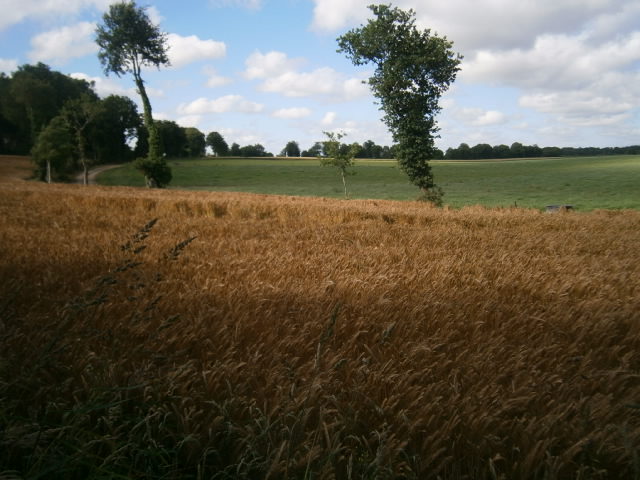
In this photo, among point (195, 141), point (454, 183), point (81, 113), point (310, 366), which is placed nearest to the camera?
point (310, 366)

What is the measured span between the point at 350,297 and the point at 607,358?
61.1 inches

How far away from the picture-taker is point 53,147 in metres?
43.9

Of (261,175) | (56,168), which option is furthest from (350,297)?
(261,175)

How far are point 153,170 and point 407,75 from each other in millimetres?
29539

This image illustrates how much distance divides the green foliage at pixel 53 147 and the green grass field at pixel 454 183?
6.20 metres

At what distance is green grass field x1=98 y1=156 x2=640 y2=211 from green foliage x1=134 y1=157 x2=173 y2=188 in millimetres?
5143

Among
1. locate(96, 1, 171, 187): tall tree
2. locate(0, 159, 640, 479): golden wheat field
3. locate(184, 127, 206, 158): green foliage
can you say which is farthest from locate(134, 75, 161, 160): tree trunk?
locate(184, 127, 206, 158): green foliage

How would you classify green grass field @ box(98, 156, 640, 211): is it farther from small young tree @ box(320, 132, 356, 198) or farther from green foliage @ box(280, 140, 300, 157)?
green foliage @ box(280, 140, 300, 157)

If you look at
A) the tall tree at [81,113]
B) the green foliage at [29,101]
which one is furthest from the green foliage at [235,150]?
the tall tree at [81,113]

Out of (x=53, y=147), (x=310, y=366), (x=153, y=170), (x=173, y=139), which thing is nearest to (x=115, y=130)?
(x=173, y=139)

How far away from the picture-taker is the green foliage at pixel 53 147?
43.3 metres

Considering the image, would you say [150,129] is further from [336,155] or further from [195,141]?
[195,141]

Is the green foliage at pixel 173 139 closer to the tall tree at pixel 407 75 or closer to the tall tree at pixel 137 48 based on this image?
the tall tree at pixel 137 48

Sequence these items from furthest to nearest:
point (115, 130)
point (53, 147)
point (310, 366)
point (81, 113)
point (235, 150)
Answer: point (235, 150) < point (115, 130) < point (81, 113) < point (53, 147) < point (310, 366)
